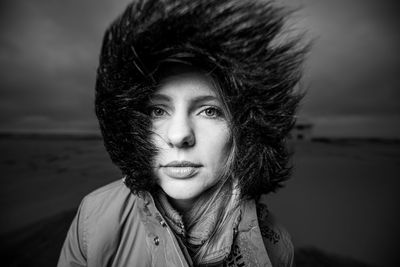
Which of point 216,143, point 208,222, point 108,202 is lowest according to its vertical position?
point 208,222

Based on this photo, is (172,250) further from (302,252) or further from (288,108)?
(302,252)

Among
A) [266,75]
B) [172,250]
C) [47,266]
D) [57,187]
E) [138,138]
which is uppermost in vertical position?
[266,75]

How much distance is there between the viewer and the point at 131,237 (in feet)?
1.68

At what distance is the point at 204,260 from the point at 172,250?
115 millimetres

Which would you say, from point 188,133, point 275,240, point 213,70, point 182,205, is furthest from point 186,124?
point 275,240

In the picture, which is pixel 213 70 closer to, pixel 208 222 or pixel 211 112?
pixel 211 112

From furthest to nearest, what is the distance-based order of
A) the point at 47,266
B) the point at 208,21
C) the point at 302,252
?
1. the point at 302,252
2. the point at 47,266
3. the point at 208,21

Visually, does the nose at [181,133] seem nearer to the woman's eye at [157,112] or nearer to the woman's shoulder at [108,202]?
the woman's eye at [157,112]

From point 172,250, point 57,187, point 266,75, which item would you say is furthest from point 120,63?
point 57,187

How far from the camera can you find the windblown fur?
0.43 metres

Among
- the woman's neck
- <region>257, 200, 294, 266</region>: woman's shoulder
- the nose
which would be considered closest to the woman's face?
the nose

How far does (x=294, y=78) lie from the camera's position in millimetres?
506

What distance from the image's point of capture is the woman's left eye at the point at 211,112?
1.62 feet

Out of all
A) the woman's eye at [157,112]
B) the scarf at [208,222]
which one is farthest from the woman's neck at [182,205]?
the woman's eye at [157,112]
